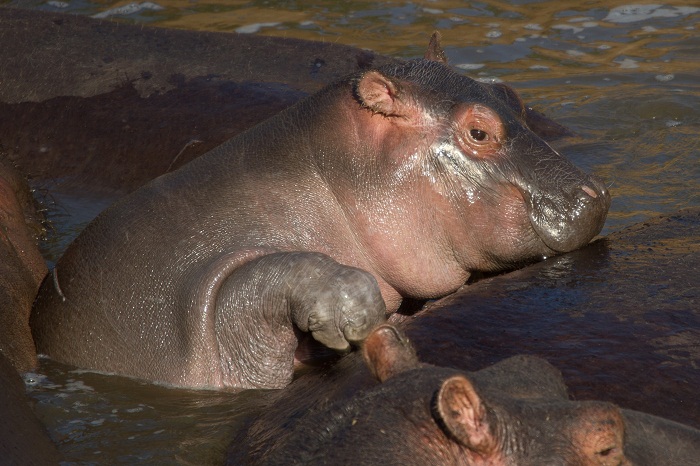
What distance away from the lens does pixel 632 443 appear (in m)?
2.66

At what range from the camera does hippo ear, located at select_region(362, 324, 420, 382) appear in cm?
285

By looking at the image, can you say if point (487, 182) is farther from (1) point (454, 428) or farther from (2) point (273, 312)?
(1) point (454, 428)

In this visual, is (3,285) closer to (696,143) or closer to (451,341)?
(451,341)

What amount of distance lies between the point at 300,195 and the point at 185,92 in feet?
6.98

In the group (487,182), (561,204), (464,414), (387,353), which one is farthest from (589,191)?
(464,414)

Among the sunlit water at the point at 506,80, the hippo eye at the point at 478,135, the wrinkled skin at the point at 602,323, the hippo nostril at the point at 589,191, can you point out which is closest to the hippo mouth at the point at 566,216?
the hippo nostril at the point at 589,191

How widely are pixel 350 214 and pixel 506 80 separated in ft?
15.1

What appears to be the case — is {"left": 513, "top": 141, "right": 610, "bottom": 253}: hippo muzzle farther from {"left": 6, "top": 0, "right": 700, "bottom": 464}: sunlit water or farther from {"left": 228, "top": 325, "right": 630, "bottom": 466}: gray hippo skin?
{"left": 228, "top": 325, "right": 630, "bottom": 466}: gray hippo skin

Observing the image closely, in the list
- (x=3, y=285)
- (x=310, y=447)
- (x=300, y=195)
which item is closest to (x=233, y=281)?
(x=300, y=195)

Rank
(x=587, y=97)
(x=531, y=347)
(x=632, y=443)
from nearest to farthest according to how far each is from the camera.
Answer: (x=632, y=443)
(x=531, y=347)
(x=587, y=97)

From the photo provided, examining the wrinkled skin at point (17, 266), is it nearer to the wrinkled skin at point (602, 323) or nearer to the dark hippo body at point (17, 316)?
the dark hippo body at point (17, 316)

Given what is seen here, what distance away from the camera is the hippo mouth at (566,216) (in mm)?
4570

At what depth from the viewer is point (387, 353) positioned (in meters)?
2.88

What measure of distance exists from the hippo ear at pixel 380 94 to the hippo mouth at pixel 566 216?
Answer: 25.1 inches
